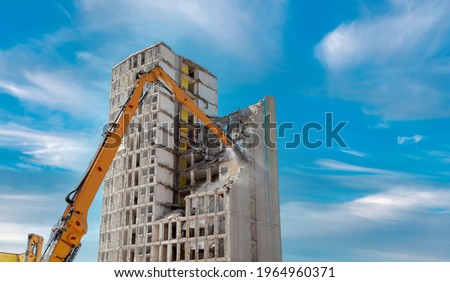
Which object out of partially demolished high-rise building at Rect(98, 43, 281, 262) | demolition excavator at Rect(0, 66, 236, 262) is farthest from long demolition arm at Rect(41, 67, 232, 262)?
partially demolished high-rise building at Rect(98, 43, 281, 262)

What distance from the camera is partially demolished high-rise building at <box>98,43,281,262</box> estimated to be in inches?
2066

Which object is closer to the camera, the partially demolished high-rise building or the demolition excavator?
the demolition excavator

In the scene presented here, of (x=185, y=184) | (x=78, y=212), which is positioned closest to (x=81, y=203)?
(x=78, y=212)

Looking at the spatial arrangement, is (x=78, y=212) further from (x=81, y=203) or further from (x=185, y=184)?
(x=185, y=184)

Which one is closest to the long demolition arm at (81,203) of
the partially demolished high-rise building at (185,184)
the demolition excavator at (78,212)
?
the demolition excavator at (78,212)

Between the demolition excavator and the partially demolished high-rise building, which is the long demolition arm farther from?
the partially demolished high-rise building

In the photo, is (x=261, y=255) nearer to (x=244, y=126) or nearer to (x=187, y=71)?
(x=244, y=126)

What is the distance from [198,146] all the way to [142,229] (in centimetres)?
1429

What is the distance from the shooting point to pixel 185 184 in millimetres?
63719

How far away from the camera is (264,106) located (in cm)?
6084

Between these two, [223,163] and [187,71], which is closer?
[223,163]
